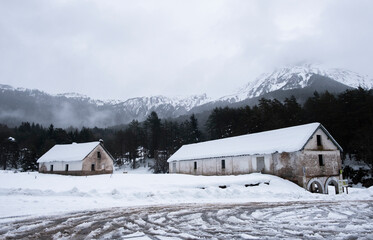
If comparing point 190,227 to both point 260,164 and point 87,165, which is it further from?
point 87,165

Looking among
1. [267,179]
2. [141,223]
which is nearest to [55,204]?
[141,223]

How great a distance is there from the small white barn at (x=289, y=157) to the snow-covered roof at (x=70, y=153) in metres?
23.6

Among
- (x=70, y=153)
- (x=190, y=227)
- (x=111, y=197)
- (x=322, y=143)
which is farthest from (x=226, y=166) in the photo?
(x=70, y=153)

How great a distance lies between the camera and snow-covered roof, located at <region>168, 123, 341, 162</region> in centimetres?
2955

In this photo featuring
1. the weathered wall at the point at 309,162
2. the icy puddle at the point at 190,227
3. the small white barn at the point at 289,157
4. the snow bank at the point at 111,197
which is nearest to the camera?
the icy puddle at the point at 190,227

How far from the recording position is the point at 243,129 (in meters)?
64.8

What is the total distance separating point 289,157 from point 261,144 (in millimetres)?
5239

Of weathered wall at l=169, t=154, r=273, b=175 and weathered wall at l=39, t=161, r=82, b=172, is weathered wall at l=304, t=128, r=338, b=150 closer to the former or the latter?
weathered wall at l=169, t=154, r=273, b=175

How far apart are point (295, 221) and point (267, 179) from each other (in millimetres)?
17417

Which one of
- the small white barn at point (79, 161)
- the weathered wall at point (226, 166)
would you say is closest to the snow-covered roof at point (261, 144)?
the weathered wall at point (226, 166)

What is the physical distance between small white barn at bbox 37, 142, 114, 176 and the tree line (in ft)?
53.3

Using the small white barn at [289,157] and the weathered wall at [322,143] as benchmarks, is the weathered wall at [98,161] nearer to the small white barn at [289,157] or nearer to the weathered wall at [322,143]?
the small white barn at [289,157]

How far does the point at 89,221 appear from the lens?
941cm

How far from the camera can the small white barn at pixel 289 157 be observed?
28.1 m
